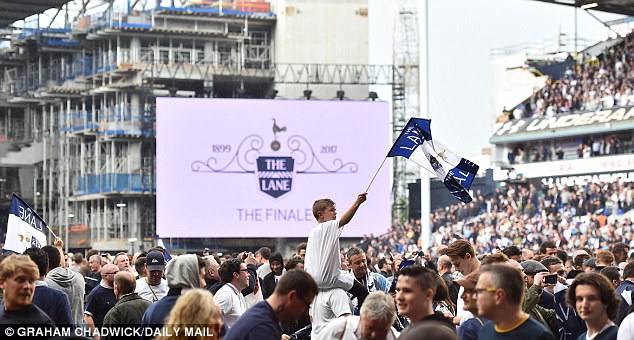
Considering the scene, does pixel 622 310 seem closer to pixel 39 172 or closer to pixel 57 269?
pixel 57 269

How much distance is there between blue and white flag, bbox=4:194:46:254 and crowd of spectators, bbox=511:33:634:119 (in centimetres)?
3691

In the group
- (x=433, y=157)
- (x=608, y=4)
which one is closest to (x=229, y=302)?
(x=433, y=157)

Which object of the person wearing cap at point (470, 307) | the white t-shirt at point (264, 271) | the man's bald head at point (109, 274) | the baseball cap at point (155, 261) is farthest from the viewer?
the white t-shirt at point (264, 271)

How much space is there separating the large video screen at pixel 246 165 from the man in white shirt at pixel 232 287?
32.2m

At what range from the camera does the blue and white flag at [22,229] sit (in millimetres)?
14758

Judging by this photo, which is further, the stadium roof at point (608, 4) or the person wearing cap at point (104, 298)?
the stadium roof at point (608, 4)

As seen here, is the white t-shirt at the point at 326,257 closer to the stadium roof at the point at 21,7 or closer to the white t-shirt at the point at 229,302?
the white t-shirt at the point at 229,302

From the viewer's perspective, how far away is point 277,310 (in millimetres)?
7676

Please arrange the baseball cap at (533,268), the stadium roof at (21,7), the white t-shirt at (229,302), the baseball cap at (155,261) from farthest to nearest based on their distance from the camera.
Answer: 1. the stadium roof at (21,7)
2. the baseball cap at (533,268)
3. the white t-shirt at (229,302)
4. the baseball cap at (155,261)

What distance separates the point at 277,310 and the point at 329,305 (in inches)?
168

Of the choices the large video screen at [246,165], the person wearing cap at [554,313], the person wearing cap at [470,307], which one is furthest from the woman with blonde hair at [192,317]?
the large video screen at [246,165]

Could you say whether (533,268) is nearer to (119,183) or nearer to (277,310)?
(277,310)

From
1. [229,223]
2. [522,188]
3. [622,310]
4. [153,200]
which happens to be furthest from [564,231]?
[622,310]

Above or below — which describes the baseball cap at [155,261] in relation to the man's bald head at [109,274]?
above
